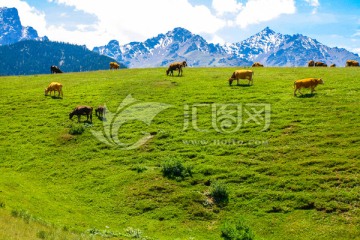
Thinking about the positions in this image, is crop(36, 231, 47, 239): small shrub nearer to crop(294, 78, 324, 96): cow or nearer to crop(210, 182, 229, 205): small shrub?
crop(210, 182, 229, 205): small shrub

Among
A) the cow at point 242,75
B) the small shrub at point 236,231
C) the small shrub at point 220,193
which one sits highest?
the cow at point 242,75

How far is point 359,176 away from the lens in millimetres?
25078

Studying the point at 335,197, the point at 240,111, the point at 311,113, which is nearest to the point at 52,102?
the point at 240,111

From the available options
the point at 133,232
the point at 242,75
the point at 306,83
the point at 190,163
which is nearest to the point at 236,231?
the point at 133,232

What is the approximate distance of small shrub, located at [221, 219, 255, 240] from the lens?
20.7 metres

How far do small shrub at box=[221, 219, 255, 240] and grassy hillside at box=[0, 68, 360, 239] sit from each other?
189mm

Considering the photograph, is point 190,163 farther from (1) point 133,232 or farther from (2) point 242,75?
(2) point 242,75

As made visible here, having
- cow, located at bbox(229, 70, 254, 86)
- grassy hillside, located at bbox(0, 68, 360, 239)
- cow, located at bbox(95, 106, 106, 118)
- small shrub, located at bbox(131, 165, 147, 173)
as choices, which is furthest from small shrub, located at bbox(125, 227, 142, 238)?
cow, located at bbox(229, 70, 254, 86)

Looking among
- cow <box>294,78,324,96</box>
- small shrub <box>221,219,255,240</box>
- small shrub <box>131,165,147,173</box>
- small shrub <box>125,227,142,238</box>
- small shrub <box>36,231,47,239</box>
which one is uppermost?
cow <box>294,78,324,96</box>

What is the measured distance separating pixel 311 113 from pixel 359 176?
11.7m

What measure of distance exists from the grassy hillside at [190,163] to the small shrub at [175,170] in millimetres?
110

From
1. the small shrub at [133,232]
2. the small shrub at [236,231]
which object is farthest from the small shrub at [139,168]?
the small shrub at [236,231]

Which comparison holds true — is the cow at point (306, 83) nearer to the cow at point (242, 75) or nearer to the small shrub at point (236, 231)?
the cow at point (242, 75)

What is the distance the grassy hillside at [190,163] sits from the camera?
22.7 m
